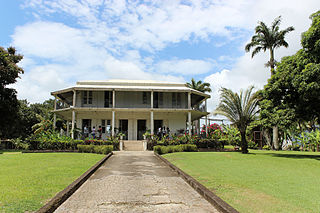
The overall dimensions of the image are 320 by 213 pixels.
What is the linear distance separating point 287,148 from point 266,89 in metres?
12.2

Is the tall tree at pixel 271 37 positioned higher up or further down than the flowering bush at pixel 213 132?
higher up

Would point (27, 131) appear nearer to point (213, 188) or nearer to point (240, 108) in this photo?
point (240, 108)

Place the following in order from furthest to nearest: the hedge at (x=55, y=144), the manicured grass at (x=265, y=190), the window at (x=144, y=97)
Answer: the window at (x=144, y=97), the hedge at (x=55, y=144), the manicured grass at (x=265, y=190)

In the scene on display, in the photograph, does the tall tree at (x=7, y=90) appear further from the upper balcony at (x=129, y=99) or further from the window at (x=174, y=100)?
the window at (x=174, y=100)

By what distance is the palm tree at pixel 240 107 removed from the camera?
54.4ft

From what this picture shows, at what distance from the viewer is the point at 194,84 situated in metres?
42.3

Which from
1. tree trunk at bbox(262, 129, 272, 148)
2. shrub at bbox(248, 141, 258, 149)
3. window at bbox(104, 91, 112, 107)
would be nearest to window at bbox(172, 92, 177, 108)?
window at bbox(104, 91, 112, 107)

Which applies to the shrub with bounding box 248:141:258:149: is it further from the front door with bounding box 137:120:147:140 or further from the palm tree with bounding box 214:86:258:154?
the front door with bounding box 137:120:147:140

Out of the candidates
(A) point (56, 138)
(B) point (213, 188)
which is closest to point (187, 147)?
(A) point (56, 138)

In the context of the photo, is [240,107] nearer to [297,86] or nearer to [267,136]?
[297,86]

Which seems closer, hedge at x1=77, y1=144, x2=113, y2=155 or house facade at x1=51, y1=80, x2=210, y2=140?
hedge at x1=77, y1=144, x2=113, y2=155

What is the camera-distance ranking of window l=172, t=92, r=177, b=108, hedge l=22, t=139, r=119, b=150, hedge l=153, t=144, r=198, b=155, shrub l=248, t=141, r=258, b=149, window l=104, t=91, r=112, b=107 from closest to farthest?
hedge l=153, t=144, r=198, b=155, hedge l=22, t=139, r=119, b=150, shrub l=248, t=141, r=258, b=149, window l=104, t=91, r=112, b=107, window l=172, t=92, r=177, b=108

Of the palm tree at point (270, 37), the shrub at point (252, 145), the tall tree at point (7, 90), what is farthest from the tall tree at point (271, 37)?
the tall tree at point (7, 90)

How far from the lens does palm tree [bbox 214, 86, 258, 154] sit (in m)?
16.6
